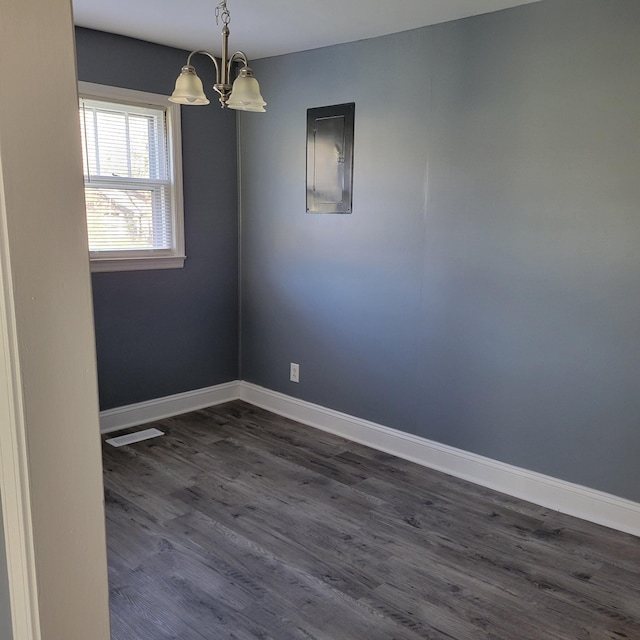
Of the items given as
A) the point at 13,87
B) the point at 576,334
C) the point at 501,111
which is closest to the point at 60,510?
the point at 13,87

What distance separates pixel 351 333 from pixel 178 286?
1.21 m

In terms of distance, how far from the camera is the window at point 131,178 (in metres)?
3.35

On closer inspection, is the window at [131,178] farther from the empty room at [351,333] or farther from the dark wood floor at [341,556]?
the dark wood floor at [341,556]

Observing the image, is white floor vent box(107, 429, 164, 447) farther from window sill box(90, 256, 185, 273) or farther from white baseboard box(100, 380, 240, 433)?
window sill box(90, 256, 185, 273)

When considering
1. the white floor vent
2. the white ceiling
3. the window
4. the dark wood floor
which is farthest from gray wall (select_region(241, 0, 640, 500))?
the white floor vent

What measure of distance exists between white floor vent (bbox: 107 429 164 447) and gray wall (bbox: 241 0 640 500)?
100 centimetres

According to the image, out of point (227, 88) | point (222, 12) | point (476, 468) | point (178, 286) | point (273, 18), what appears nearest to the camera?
point (227, 88)

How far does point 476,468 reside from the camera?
3.04m

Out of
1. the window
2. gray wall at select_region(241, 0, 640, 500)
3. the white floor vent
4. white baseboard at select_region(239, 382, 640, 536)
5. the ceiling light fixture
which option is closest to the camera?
the ceiling light fixture

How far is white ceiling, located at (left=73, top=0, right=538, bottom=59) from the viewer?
2.68 m

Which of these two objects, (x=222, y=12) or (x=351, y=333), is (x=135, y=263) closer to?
(x=351, y=333)

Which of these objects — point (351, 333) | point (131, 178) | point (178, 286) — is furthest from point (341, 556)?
point (131, 178)

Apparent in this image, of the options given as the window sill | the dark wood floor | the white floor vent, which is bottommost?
the dark wood floor

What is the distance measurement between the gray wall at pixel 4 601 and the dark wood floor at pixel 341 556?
1.21m
